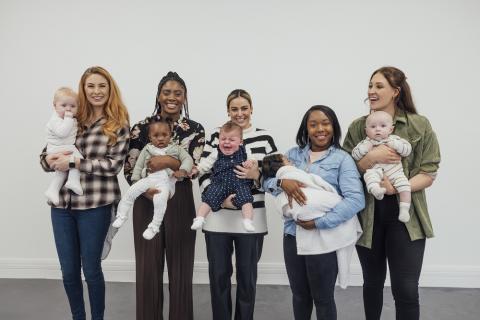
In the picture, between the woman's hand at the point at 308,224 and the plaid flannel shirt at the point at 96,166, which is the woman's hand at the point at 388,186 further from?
the plaid flannel shirt at the point at 96,166

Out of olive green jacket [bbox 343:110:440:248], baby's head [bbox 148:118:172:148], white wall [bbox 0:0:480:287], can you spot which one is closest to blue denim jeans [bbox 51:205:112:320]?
baby's head [bbox 148:118:172:148]

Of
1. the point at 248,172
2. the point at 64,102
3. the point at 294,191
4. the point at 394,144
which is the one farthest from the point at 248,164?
the point at 64,102

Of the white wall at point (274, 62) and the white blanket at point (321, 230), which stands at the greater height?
the white wall at point (274, 62)

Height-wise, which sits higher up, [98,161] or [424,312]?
[98,161]

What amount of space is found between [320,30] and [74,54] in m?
2.24

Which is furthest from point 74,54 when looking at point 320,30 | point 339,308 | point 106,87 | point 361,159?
point 339,308

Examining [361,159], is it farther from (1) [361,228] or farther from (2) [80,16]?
(2) [80,16]

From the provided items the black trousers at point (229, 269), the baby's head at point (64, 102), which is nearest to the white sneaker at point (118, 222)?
the black trousers at point (229, 269)

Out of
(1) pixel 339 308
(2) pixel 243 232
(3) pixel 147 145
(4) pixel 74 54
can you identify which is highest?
(4) pixel 74 54

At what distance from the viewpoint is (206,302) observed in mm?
2922

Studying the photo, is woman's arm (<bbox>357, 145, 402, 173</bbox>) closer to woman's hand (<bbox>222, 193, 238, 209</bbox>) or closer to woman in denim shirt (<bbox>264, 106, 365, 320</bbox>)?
woman in denim shirt (<bbox>264, 106, 365, 320</bbox>)

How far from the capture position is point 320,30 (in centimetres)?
326

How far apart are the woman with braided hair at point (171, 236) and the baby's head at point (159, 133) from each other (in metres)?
0.08

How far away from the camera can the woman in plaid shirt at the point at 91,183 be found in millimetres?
2045
